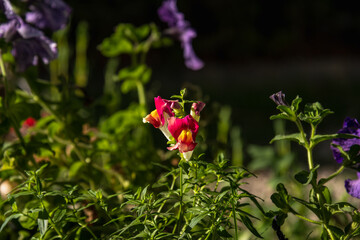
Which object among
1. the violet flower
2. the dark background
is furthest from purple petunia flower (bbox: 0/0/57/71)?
the dark background

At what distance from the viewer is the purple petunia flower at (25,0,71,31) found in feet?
4.17

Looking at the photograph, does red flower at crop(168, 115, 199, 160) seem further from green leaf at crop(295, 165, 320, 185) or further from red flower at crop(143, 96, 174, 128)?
green leaf at crop(295, 165, 320, 185)

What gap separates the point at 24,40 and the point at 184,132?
0.57 m

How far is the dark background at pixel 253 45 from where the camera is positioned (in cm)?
521

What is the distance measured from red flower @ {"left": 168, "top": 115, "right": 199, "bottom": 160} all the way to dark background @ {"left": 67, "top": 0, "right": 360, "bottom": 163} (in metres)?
3.96

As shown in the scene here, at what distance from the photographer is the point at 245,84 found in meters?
5.36

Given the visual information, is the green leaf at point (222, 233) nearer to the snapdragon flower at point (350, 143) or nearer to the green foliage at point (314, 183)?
the green foliage at point (314, 183)

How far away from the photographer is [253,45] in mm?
6375

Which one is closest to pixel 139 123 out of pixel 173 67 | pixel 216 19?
pixel 173 67

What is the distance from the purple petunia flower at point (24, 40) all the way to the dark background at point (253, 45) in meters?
3.56

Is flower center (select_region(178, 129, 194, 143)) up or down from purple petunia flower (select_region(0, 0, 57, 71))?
down

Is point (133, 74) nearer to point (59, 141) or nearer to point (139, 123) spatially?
point (139, 123)

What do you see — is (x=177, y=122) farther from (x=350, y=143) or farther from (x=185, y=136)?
(x=350, y=143)

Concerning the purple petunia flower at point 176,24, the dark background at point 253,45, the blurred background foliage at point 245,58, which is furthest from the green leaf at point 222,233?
the dark background at point 253,45
